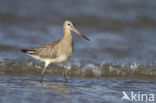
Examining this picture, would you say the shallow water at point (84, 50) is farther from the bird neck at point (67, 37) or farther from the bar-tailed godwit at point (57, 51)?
the bird neck at point (67, 37)

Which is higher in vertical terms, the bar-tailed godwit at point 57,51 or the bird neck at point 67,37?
the bird neck at point 67,37

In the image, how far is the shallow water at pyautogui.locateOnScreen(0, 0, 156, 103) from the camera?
9156 millimetres

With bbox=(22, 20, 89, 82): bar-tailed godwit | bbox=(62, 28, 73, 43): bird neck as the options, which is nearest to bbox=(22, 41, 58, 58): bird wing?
bbox=(22, 20, 89, 82): bar-tailed godwit

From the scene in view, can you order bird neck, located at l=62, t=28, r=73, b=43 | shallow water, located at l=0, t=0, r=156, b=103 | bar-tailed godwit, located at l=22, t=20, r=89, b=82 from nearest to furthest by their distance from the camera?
shallow water, located at l=0, t=0, r=156, b=103 → bar-tailed godwit, located at l=22, t=20, r=89, b=82 → bird neck, located at l=62, t=28, r=73, b=43

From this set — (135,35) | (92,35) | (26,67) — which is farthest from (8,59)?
(135,35)

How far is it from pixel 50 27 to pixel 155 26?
406 centimetres

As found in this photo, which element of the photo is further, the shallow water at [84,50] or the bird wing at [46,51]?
the bird wing at [46,51]

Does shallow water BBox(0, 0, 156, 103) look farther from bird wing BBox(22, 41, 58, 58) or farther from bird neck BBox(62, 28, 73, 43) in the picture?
bird neck BBox(62, 28, 73, 43)

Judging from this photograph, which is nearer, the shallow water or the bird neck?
the shallow water

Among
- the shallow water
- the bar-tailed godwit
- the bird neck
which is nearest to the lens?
the shallow water

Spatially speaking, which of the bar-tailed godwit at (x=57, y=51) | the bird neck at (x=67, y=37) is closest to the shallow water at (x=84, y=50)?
the bar-tailed godwit at (x=57, y=51)

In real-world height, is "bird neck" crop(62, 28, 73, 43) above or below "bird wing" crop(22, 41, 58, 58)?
above

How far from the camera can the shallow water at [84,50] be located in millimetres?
9156

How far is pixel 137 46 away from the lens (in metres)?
13.8
